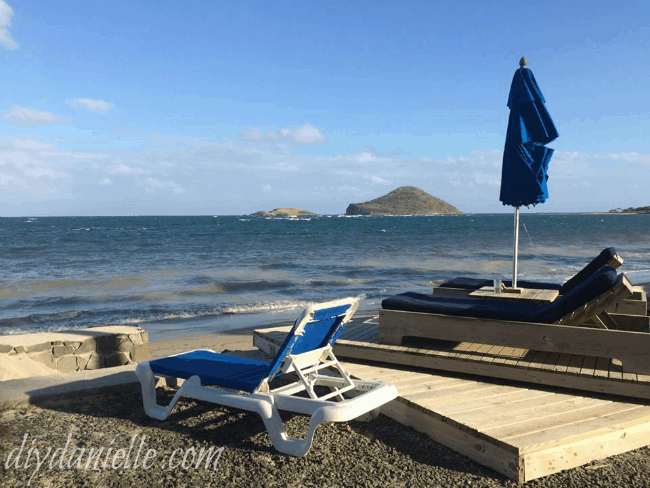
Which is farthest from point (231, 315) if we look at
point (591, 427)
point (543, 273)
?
point (543, 273)

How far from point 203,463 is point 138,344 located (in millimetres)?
4368

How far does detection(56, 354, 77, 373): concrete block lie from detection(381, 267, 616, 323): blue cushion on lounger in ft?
13.8

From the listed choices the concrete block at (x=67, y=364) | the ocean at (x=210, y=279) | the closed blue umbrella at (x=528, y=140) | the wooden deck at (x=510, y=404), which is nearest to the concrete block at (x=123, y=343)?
the concrete block at (x=67, y=364)

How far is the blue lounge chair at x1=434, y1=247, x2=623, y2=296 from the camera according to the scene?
Answer: 22.0 ft

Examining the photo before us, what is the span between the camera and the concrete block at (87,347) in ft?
23.5

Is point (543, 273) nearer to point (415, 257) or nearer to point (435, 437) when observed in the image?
point (415, 257)

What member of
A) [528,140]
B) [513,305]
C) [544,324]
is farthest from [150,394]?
[528,140]

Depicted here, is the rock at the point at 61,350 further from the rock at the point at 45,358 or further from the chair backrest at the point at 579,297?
the chair backrest at the point at 579,297

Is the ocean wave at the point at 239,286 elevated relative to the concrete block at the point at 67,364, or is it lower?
lower

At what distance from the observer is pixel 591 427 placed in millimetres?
3832

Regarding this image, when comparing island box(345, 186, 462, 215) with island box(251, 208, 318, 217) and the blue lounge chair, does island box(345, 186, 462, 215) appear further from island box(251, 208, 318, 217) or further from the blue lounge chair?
the blue lounge chair

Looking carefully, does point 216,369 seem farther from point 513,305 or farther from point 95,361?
point 95,361

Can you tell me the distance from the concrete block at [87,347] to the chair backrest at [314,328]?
4144mm

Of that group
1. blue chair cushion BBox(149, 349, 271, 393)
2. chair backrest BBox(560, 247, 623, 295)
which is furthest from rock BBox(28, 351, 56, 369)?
chair backrest BBox(560, 247, 623, 295)
